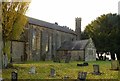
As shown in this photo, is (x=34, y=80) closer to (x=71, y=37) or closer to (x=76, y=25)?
(x=71, y=37)

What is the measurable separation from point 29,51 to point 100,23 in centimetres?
2230

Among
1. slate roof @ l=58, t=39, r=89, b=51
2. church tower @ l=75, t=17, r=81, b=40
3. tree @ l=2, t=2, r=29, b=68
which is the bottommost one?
slate roof @ l=58, t=39, r=89, b=51

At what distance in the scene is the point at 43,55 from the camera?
55.8 meters

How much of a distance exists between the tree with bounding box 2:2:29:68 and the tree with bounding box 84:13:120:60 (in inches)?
1420

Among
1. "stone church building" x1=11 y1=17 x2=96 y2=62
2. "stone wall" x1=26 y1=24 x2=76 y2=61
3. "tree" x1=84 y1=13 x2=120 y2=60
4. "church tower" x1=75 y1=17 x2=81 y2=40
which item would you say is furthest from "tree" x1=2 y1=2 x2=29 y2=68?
"church tower" x1=75 y1=17 x2=81 y2=40

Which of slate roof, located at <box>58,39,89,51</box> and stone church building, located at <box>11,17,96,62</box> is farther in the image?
slate roof, located at <box>58,39,89,51</box>

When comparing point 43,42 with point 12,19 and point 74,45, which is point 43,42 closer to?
point 74,45

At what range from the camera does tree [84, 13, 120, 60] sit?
2333 inches

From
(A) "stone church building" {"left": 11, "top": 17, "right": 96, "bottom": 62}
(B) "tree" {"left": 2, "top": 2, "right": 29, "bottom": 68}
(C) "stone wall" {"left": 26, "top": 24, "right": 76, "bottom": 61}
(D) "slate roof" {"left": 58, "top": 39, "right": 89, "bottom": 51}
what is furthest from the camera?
(D) "slate roof" {"left": 58, "top": 39, "right": 89, "bottom": 51}

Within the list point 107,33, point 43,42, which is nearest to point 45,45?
point 43,42

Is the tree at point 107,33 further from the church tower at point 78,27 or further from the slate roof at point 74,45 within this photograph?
the church tower at point 78,27

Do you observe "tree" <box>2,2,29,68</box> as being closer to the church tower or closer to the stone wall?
the stone wall

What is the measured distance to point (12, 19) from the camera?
24922 millimetres

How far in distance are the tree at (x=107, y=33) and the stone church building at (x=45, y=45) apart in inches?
185
